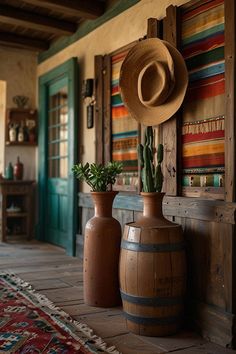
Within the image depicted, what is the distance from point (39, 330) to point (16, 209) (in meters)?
3.34

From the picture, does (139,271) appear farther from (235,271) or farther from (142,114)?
(142,114)

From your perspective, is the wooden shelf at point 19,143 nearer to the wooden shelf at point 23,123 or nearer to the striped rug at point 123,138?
the wooden shelf at point 23,123

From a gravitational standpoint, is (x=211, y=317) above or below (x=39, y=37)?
below

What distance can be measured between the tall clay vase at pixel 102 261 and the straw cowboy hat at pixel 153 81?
27.7 inches

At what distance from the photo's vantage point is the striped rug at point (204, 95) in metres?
2.50

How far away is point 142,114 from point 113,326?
5.03 feet

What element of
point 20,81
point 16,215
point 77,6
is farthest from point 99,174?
point 20,81

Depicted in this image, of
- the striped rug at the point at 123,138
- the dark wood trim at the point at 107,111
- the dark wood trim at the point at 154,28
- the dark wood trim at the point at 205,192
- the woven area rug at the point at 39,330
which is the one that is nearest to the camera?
the woven area rug at the point at 39,330

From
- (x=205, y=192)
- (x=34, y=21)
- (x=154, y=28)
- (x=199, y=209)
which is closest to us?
(x=199, y=209)

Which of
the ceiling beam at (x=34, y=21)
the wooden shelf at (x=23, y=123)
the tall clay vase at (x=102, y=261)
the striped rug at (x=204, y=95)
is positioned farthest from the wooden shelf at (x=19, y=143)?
the striped rug at (x=204, y=95)

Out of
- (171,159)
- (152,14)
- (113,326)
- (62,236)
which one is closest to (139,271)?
(113,326)

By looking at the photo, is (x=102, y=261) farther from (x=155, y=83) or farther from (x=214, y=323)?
(x=155, y=83)

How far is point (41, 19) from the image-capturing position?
456 centimetres

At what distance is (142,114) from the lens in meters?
3.09
